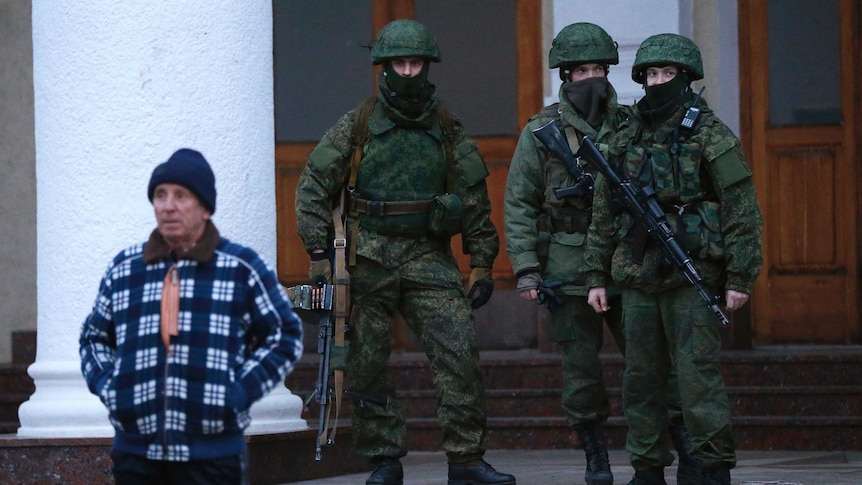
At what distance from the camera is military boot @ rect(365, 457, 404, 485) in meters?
7.17

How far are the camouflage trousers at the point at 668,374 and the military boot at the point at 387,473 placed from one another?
3.50 feet

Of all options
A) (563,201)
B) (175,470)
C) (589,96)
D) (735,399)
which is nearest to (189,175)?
(175,470)

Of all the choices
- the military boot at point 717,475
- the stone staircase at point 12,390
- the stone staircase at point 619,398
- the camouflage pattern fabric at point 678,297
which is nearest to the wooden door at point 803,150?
the stone staircase at point 619,398

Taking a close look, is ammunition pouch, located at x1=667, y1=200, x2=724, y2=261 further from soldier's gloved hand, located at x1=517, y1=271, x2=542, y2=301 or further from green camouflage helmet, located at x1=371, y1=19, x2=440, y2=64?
green camouflage helmet, located at x1=371, y1=19, x2=440, y2=64

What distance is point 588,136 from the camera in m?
7.29

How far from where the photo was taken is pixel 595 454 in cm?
731

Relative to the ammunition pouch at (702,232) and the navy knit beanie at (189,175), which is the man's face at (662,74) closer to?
the ammunition pouch at (702,232)

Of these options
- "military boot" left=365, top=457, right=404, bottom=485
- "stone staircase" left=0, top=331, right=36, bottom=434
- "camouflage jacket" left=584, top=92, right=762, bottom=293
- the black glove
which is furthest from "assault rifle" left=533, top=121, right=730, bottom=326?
"stone staircase" left=0, top=331, right=36, bottom=434

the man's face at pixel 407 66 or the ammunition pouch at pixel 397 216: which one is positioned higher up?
the man's face at pixel 407 66

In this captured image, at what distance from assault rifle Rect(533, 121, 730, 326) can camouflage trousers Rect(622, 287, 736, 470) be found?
0.28 feet

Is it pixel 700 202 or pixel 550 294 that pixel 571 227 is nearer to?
pixel 550 294

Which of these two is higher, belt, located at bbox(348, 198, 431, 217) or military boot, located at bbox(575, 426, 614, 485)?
belt, located at bbox(348, 198, 431, 217)

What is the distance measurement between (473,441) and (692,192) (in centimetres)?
149

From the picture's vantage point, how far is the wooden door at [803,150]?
1075 centimetres
